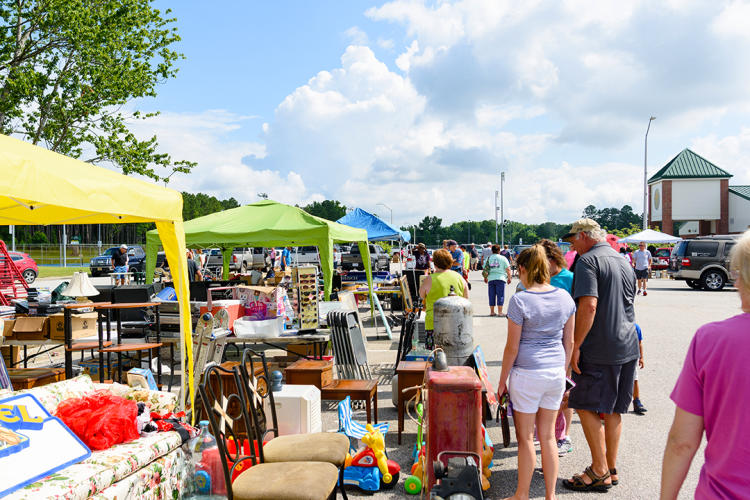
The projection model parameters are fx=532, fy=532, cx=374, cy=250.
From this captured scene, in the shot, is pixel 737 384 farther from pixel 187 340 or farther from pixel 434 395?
pixel 187 340

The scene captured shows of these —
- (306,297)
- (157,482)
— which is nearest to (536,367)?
(157,482)

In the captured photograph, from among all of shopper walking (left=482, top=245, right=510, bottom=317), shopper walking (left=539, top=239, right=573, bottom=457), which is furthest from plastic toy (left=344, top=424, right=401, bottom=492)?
shopper walking (left=482, top=245, right=510, bottom=317)

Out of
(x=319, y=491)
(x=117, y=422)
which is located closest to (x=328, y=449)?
(x=319, y=491)

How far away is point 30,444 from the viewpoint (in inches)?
125

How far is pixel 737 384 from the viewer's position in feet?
5.31

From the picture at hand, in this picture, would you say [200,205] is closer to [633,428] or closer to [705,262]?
[705,262]

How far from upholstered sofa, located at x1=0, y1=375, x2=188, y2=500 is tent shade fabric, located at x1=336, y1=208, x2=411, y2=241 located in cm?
1434

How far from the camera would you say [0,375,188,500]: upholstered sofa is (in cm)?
289

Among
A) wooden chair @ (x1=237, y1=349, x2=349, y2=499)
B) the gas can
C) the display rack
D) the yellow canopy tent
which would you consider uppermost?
the yellow canopy tent

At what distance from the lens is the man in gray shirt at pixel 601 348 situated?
396cm

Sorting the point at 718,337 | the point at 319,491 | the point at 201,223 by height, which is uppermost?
the point at 201,223

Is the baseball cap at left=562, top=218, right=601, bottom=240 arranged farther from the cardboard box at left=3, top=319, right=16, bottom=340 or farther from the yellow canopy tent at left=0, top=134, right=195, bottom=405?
the cardboard box at left=3, top=319, right=16, bottom=340

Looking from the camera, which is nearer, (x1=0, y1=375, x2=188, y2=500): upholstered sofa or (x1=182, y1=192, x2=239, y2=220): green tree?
(x1=0, y1=375, x2=188, y2=500): upholstered sofa

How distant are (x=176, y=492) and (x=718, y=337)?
11.9 ft
